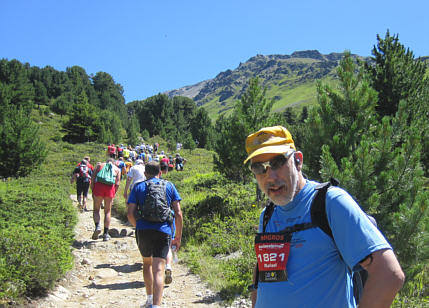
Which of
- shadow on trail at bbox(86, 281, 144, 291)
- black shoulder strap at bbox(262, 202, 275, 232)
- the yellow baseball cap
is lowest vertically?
shadow on trail at bbox(86, 281, 144, 291)

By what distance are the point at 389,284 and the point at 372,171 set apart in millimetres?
3443

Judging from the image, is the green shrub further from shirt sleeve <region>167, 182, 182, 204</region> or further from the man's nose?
the man's nose

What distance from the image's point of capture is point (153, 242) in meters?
4.35

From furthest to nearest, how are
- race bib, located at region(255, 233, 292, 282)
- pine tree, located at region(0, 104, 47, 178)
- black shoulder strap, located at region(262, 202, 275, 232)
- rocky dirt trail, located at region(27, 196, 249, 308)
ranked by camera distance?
1. pine tree, located at region(0, 104, 47, 178)
2. rocky dirt trail, located at region(27, 196, 249, 308)
3. black shoulder strap, located at region(262, 202, 275, 232)
4. race bib, located at region(255, 233, 292, 282)

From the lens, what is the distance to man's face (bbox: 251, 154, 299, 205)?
1786mm

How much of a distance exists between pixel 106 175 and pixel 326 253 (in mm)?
6963

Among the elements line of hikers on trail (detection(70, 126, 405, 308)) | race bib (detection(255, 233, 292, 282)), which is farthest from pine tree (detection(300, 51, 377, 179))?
race bib (detection(255, 233, 292, 282))

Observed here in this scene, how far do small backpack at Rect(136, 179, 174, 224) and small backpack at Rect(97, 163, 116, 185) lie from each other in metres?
3.62

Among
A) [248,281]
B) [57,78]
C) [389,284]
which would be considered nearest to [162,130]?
[57,78]

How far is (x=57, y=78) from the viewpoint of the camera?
3145 inches

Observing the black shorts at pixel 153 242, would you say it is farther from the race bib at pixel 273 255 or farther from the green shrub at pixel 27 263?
the race bib at pixel 273 255

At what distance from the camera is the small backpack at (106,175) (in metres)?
7.86

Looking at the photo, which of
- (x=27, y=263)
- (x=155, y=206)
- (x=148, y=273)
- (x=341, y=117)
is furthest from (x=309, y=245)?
(x=27, y=263)

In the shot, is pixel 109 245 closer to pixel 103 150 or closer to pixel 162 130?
pixel 103 150
